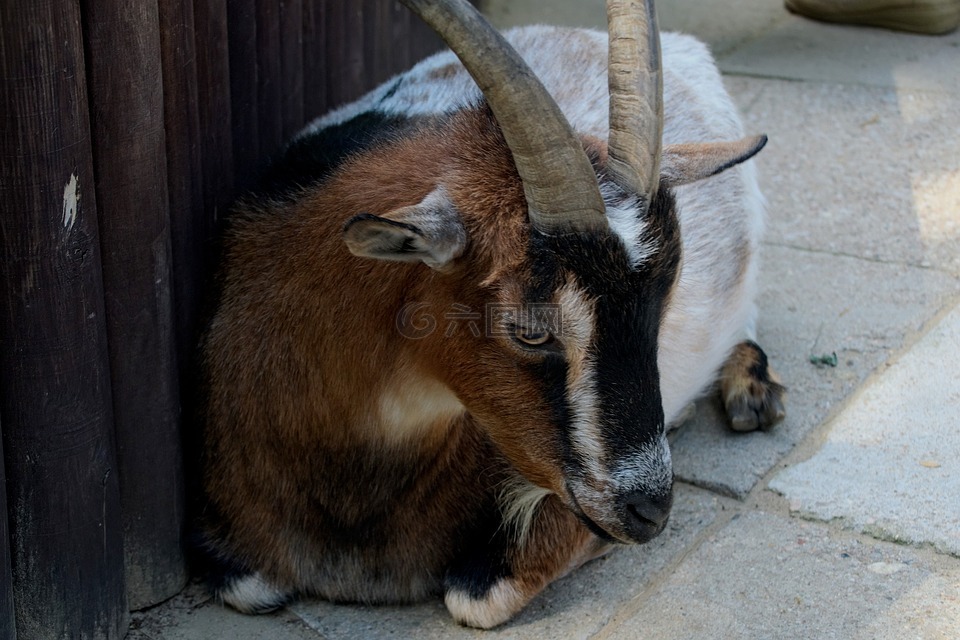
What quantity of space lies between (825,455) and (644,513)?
1.34 metres

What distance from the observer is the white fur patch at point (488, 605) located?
11.3ft

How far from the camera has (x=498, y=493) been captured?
362cm

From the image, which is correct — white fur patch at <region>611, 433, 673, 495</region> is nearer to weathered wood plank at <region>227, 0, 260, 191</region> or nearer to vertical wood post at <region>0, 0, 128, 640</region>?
vertical wood post at <region>0, 0, 128, 640</region>

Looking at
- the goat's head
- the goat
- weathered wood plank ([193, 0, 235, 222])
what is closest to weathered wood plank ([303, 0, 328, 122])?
the goat

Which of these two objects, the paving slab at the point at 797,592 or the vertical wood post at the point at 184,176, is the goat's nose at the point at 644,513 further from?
the vertical wood post at the point at 184,176

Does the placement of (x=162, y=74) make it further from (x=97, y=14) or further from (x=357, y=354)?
(x=357, y=354)

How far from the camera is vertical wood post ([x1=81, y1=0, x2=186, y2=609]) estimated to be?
305 centimetres

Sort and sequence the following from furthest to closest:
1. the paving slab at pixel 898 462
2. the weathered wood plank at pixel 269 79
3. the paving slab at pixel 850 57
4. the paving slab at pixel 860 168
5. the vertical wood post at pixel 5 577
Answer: the paving slab at pixel 850 57 < the paving slab at pixel 860 168 < the weathered wood plank at pixel 269 79 < the paving slab at pixel 898 462 < the vertical wood post at pixel 5 577

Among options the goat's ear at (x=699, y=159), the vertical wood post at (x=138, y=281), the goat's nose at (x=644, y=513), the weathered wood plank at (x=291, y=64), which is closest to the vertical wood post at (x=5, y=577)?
the vertical wood post at (x=138, y=281)

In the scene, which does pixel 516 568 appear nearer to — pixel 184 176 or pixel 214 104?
pixel 184 176

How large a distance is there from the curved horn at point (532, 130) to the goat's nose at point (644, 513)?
68 cm

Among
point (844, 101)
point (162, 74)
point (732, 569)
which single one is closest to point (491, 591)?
point (732, 569)

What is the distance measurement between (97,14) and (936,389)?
312cm

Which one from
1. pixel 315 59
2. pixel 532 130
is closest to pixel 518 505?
pixel 532 130
